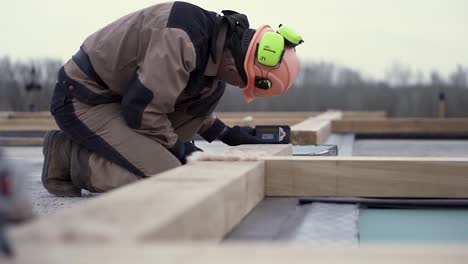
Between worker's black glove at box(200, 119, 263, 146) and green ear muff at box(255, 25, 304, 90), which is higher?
green ear muff at box(255, 25, 304, 90)

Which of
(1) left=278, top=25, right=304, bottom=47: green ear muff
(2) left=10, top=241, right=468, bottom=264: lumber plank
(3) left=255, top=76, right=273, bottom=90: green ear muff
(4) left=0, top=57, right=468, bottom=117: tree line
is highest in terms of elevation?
(1) left=278, top=25, right=304, bottom=47: green ear muff

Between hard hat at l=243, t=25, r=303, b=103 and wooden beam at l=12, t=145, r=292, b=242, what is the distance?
1569mm

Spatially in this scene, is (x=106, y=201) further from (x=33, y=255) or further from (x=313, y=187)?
(x=313, y=187)

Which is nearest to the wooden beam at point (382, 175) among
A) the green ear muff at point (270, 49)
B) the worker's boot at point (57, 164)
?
the green ear muff at point (270, 49)

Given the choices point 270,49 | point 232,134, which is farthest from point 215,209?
point 232,134

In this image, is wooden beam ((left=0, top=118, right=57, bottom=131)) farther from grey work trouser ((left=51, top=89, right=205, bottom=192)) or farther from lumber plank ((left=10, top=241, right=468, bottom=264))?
lumber plank ((left=10, top=241, right=468, bottom=264))

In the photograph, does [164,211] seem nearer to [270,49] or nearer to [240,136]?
[270,49]

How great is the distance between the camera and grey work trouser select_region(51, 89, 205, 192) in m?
3.79

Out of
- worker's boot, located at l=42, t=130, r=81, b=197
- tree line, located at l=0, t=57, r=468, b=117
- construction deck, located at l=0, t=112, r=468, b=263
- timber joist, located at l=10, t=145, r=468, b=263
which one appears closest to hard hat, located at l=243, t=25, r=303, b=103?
construction deck, located at l=0, t=112, r=468, b=263

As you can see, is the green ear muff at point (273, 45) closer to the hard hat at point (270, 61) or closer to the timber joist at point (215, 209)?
the hard hat at point (270, 61)

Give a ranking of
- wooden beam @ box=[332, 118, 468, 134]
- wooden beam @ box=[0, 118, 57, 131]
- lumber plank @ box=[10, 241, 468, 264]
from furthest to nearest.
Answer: wooden beam @ box=[332, 118, 468, 134] → wooden beam @ box=[0, 118, 57, 131] → lumber plank @ box=[10, 241, 468, 264]

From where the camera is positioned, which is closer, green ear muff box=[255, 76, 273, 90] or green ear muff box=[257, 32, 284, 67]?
green ear muff box=[257, 32, 284, 67]

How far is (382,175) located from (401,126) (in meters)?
6.77

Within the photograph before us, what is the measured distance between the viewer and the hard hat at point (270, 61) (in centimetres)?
371
